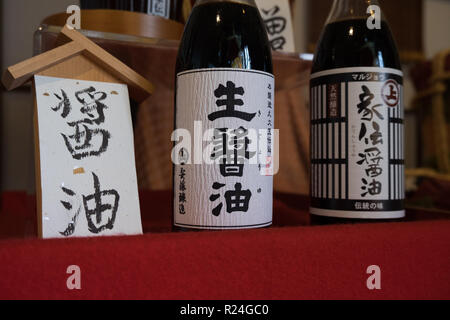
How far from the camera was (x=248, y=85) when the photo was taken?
0.48m

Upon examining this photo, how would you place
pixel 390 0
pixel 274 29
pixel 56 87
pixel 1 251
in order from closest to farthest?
1. pixel 1 251
2. pixel 56 87
3. pixel 274 29
4. pixel 390 0

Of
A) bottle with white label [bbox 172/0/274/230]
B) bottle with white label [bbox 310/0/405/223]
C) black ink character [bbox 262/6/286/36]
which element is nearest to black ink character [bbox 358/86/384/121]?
bottle with white label [bbox 310/0/405/223]

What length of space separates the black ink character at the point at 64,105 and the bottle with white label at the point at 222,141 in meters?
0.13

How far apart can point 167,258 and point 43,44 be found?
1.15 feet

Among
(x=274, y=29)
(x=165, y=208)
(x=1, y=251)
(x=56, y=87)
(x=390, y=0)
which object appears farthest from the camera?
(x=390, y=0)

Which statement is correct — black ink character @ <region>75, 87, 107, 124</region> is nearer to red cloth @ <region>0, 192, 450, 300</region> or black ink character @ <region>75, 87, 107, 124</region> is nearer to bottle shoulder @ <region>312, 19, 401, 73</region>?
red cloth @ <region>0, 192, 450, 300</region>

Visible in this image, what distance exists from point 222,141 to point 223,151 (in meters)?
0.01

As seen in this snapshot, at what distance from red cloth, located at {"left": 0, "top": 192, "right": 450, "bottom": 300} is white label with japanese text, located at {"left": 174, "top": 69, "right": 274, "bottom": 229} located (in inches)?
2.7

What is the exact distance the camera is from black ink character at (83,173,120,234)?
42cm

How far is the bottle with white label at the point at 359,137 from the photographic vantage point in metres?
0.52

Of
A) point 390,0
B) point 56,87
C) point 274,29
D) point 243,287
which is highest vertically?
point 390,0

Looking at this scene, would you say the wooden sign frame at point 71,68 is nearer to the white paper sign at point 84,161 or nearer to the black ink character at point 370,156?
the white paper sign at point 84,161
